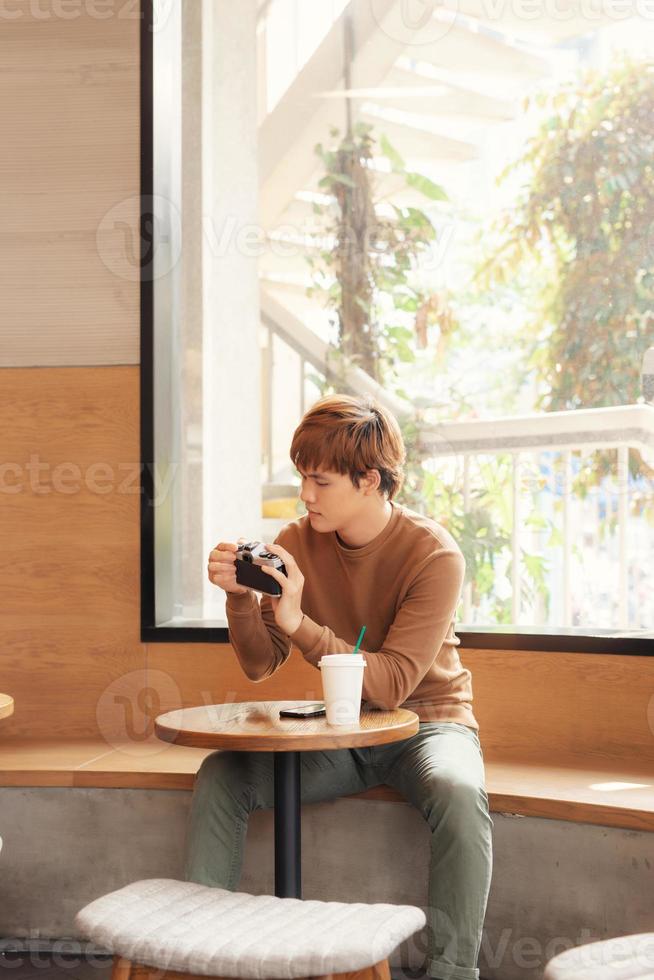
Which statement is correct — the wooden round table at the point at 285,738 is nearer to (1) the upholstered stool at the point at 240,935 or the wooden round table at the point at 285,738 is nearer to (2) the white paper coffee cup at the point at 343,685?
(2) the white paper coffee cup at the point at 343,685

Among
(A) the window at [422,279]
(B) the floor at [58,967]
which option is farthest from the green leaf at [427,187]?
(B) the floor at [58,967]

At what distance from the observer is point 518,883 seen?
7.57ft

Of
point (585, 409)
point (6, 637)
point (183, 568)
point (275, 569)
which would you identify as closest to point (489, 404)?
point (585, 409)

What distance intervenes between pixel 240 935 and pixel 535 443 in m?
1.84

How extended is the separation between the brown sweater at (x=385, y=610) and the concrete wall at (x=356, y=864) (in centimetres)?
31

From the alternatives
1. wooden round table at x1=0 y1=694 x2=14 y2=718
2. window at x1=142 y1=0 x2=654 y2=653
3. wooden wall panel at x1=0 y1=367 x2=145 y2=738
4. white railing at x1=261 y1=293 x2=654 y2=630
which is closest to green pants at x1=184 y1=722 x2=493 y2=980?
wooden round table at x1=0 y1=694 x2=14 y2=718

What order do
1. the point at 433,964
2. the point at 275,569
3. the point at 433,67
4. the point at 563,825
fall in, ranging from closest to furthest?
the point at 433,964, the point at 275,569, the point at 563,825, the point at 433,67

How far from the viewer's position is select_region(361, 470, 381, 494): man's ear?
7.36 feet

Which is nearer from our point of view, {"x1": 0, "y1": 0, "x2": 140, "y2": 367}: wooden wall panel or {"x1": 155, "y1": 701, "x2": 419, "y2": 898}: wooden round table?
{"x1": 155, "y1": 701, "x2": 419, "y2": 898}: wooden round table

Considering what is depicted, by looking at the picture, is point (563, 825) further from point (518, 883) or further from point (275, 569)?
point (275, 569)

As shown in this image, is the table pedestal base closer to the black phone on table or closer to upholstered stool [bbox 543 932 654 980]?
the black phone on table

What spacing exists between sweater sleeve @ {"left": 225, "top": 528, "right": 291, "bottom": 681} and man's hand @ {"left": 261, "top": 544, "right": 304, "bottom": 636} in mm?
111

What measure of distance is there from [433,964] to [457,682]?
61cm

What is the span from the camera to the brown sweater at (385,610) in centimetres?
211
